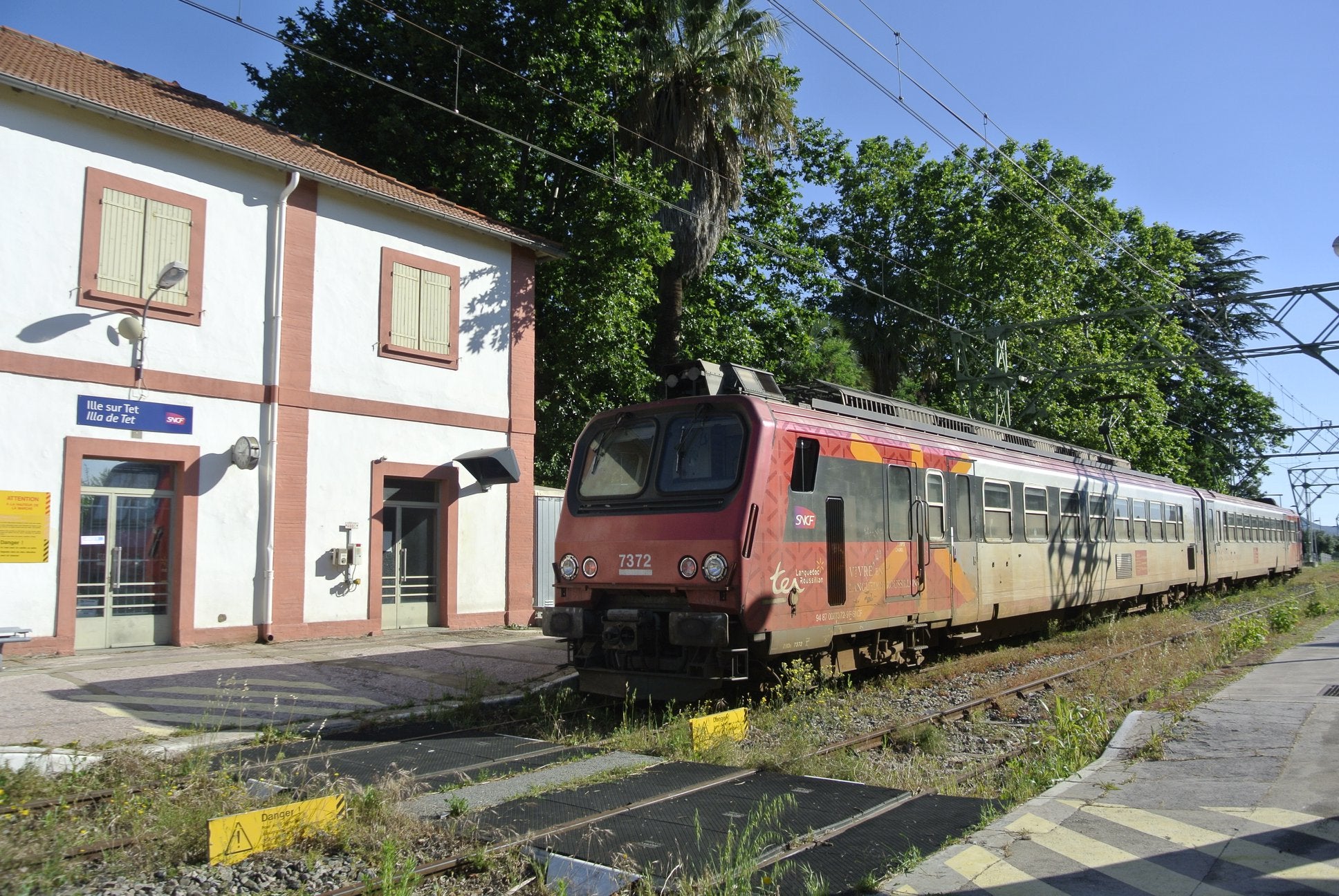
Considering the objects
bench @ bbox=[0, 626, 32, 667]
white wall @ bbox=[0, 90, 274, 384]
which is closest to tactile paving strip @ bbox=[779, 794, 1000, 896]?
bench @ bbox=[0, 626, 32, 667]

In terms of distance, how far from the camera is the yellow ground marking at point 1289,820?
5078 millimetres

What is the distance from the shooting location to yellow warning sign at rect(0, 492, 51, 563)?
37.6 feet

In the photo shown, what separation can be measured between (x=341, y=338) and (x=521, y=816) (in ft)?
35.6

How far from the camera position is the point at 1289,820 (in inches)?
210

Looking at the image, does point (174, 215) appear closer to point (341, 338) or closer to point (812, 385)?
point (341, 338)

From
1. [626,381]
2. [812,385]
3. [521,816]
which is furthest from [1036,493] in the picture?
[521,816]

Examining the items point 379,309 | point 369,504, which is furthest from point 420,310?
point 369,504

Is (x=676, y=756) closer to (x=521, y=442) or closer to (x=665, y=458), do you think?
(x=665, y=458)

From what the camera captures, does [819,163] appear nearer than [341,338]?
No

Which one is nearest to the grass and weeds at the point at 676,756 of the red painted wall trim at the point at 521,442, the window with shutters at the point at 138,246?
the window with shutters at the point at 138,246

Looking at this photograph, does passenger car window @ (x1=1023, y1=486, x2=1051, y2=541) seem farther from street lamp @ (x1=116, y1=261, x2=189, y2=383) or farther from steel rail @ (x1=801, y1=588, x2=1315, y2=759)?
street lamp @ (x1=116, y1=261, x2=189, y2=383)

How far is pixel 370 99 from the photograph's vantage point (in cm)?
2211

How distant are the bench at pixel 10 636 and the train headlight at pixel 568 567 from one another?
5.90 meters

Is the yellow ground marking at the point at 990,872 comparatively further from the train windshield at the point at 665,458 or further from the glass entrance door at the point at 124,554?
the glass entrance door at the point at 124,554
